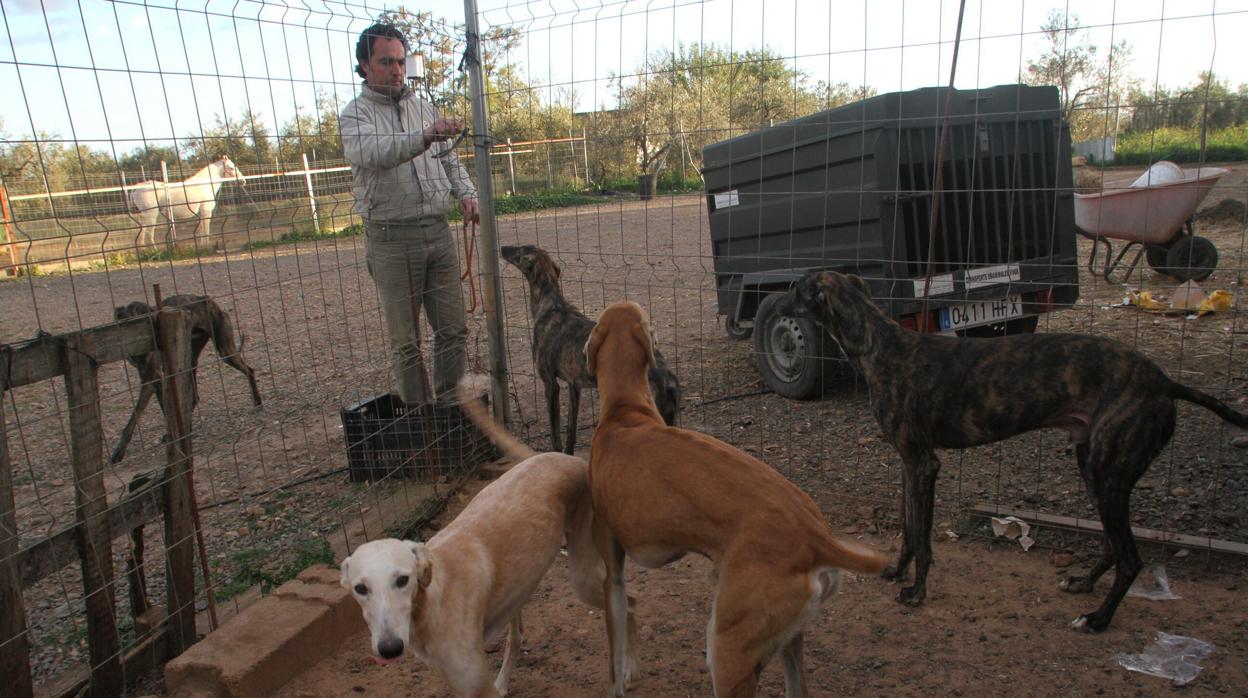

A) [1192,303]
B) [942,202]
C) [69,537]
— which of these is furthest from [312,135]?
[1192,303]

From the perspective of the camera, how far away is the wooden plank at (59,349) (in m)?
3.17

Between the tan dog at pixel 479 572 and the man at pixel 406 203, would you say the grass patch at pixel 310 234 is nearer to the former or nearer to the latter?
the man at pixel 406 203

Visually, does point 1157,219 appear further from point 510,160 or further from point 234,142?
point 234,142

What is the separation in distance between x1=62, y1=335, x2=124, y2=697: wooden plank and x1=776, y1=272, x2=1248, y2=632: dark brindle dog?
340 cm

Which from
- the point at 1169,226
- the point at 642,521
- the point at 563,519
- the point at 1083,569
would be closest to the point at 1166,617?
the point at 1083,569

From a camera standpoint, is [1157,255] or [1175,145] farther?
[1157,255]

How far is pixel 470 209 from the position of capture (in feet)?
19.3

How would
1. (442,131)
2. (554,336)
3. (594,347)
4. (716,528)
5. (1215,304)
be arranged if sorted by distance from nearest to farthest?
(716,528) → (594,347) → (442,131) → (554,336) → (1215,304)

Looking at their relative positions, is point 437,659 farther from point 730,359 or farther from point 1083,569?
point 730,359

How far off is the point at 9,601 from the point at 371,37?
3.68 metres

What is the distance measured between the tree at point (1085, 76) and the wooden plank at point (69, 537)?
4.60 m

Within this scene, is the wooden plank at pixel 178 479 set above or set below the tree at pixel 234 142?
below

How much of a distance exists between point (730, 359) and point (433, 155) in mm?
3889

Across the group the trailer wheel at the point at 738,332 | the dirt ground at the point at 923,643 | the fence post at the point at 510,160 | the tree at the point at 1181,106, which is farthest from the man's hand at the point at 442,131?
the trailer wheel at the point at 738,332
